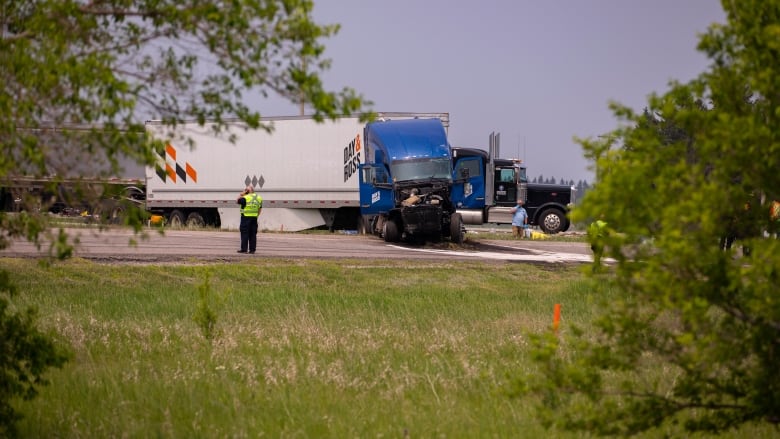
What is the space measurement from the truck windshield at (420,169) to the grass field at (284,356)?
36.3 feet

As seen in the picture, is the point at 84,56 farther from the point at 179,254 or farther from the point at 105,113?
the point at 179,254

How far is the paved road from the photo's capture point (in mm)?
23141

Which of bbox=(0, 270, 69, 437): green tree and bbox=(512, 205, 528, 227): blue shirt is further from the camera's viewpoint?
bbox=(512, 205, 528, 227): blue shirt

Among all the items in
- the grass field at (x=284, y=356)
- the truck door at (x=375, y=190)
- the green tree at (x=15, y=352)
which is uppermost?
the truck door at (x=375, y=190)

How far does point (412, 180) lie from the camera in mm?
30094

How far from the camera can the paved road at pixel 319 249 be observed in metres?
23.1

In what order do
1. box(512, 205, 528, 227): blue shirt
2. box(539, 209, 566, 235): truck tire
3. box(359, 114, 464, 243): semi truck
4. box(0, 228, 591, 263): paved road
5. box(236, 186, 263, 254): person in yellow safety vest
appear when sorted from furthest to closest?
1. box(539, 209, 566, 235): truck tire
2. box(512, 205, 528, 227): blue shirt
3. box(359, 114, 464, 243): semi truck
4. box(236, 186, 263, 254): person in yellow safety vest
5. box(0, 228, 591, 263): paved road

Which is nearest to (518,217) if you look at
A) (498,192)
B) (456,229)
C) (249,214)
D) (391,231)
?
(498,192)

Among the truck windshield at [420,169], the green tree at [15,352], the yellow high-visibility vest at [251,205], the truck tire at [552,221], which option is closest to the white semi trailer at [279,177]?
the truck windshield at [420,169]

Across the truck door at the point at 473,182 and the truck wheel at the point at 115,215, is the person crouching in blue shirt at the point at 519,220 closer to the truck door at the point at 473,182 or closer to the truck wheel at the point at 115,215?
the truck door at the point at 473,182

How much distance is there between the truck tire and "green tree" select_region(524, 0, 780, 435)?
35843 millimetres

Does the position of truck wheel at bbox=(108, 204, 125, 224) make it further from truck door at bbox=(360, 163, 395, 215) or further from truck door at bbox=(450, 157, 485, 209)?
truck door at bbox=(450, 157, 485, 209)

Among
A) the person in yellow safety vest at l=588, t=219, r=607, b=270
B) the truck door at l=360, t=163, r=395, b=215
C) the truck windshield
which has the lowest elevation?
the person in yellow safety vest at l=588, t=219, r=607, b=270

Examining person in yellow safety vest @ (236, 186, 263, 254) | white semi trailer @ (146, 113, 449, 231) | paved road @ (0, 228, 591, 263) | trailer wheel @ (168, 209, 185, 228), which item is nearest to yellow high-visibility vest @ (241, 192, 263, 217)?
person in yellow safety vest @ (236, 186, 263, 254)
